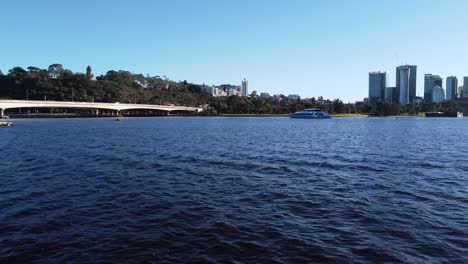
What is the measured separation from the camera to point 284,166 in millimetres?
31688

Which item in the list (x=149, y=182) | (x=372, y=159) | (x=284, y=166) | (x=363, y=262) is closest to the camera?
(x=363, y=262)

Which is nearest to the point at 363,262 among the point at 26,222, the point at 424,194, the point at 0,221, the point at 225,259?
the point at 225,259

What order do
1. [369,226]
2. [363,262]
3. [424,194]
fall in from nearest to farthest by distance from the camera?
[363,262] < [369,226] < [424,194]

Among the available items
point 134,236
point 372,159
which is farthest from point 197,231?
point 372,159

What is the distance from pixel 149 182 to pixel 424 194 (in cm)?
1685

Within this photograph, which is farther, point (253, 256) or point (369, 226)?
point (369, 226)

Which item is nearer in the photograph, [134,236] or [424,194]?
[134,236]

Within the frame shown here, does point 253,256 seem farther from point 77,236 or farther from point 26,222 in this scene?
point 26,222

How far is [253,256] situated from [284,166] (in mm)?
19979

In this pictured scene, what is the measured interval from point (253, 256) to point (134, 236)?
15.8 ft

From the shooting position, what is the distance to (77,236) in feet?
45.6

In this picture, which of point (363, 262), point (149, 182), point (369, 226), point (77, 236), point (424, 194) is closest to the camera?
point (363, 262)

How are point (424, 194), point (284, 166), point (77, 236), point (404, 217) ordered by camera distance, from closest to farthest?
point (77, 236)
point (404, 217)
point (424, 194)
point (284, 166)

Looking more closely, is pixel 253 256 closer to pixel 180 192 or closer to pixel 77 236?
pixel 77 236
